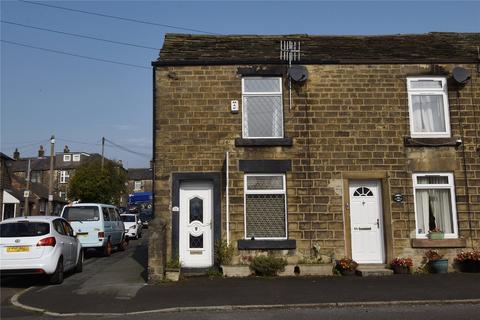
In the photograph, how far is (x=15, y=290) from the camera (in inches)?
437

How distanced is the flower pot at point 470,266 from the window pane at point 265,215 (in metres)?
4.56

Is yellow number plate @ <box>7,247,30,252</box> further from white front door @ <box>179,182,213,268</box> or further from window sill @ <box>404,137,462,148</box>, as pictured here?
window sill @ <box>404,137,462,148</box>

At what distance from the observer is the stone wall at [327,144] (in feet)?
41.9

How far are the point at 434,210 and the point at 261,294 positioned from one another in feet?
19.7

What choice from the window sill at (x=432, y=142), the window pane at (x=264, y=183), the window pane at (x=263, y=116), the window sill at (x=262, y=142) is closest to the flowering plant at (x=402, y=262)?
the window sill at (x=432, y=142)

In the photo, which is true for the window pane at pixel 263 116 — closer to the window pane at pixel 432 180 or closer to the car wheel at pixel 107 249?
the window pane at pixel 432 180

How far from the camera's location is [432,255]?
41.2 ft

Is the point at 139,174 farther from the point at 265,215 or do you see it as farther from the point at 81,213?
the point at 265,215

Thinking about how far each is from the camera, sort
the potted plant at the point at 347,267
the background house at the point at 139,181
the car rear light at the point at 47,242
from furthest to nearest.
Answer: the background house at the point at 139,181 → the potted plant at the point at 347,267 → the car rear light at the point at 47,242

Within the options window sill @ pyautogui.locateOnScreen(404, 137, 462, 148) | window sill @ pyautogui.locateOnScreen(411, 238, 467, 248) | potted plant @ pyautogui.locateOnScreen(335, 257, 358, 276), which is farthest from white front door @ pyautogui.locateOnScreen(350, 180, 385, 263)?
window sill @ pyautogui.locateOnScreen(404, 137, 462, 148)

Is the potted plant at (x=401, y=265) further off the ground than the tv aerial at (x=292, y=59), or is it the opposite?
the tv aerial at (x=292, y=59)

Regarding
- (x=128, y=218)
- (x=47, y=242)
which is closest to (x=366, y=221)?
(x=47, y=242)

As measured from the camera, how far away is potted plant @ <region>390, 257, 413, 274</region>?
12242mm

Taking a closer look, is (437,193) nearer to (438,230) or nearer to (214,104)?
(438,230)
